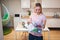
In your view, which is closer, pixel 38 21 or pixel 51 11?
pixel 38 21

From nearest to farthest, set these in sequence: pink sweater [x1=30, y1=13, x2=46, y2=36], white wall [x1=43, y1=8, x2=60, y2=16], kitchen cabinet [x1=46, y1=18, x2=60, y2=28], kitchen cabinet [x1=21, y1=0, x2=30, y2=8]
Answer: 1. pink sweater [x1=30, y1=13, x2=46, y2=36]
2. kitchen cabinet [x1=46, y1=18, x2=60, y2=28]
3. kitchen cabinet [x1=21, y1=0, x2=30, y2=8]
4. white wall [x1=43, y1=8, x2=60, y2=16]

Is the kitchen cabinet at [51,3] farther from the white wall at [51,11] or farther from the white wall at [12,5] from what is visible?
the white wall at [12,5]

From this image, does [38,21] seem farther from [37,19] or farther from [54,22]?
[54,22]

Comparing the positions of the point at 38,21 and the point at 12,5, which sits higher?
the point at 12,5

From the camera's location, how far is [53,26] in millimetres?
5629

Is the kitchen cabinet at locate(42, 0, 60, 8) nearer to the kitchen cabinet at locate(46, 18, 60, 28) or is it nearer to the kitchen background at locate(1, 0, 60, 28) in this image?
the kitchen background at locate(1, 0, 60, 28)

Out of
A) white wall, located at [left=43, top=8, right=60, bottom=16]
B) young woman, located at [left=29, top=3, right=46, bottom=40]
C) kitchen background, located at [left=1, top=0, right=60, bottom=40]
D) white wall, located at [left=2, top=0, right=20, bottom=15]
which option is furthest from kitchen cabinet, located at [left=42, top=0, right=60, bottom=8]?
young woman, located at [left=29, top=3, right=46, bottom=40]

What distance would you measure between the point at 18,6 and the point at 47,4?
4.62 ft

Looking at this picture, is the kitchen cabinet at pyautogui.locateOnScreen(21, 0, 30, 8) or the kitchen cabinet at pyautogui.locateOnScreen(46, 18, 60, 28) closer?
the kitchen cabinet at pyautogui.locateOnScreen(46, 18, 60, 28)

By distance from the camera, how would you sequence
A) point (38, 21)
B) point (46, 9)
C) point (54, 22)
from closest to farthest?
point (38, 21), point (54, 22), point (46, 9)

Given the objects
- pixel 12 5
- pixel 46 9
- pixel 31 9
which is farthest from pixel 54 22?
pixel 12 5

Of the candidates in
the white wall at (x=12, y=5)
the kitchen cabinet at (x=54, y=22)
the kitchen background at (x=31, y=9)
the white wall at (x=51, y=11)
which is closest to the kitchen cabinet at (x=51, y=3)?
the kitchen background at (x=31, y=9)

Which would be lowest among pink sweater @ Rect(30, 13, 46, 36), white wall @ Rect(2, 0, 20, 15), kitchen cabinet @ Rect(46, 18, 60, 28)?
kitchen cabinet @ Rect(46, 18, 60, 28)

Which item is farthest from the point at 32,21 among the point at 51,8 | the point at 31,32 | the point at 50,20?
the point at 51,8
